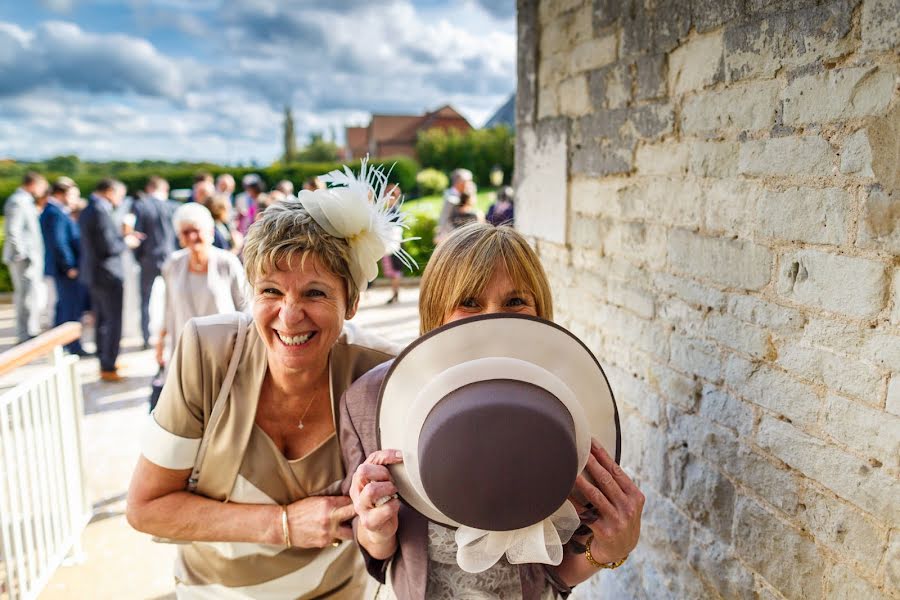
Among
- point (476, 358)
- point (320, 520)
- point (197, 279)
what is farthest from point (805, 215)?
point (197, 279)

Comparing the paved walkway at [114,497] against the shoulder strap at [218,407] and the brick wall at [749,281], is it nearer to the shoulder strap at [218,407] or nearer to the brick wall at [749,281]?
the shoulder strap at [218,407]

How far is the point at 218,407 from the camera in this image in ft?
5.44

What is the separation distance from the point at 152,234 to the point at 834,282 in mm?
7322

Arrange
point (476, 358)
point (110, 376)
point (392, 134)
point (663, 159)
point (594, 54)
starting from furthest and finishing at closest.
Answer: point (392, 134) < point (110, 376) < point (594, 54) < point (663, 159) < point (476, 358)

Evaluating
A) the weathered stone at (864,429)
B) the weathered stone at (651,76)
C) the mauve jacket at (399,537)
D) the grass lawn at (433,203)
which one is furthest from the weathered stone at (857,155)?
the grass lawn at (433,203)

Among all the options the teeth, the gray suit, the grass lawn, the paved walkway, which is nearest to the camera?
the teeth

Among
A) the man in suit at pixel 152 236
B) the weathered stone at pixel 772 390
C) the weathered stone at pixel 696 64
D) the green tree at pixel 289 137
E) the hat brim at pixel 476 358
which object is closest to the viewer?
the hat brim at pixel 476 358

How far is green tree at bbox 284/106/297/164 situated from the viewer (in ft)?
123

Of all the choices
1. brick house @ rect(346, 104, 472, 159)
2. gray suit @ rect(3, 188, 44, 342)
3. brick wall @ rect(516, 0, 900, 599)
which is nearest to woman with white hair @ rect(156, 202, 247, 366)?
brick wall @ rect(516, 0, 900, 599)

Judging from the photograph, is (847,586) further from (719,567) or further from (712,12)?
(712,12)

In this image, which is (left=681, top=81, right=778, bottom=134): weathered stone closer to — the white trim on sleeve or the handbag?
the handbag

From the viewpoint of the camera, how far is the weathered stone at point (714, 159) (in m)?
1.78

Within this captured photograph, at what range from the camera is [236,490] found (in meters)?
1.70

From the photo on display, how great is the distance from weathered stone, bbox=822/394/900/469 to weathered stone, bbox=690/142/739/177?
742 mm
